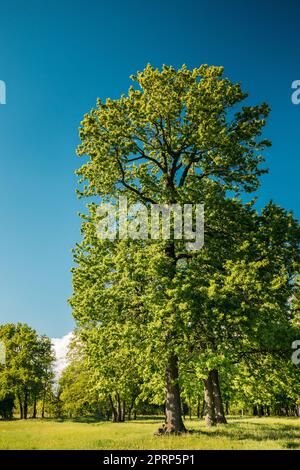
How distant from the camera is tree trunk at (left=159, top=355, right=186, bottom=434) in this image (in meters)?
21.2

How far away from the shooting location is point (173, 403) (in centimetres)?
2186

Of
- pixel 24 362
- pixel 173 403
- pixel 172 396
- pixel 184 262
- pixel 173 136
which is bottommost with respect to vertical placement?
pixel 24 362

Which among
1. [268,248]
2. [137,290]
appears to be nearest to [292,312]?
[268,248]

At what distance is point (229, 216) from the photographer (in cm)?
2222

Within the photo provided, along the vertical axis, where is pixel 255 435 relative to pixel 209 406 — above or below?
above

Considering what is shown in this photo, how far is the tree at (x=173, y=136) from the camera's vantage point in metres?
22.8

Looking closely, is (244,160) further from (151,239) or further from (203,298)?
(203,298)

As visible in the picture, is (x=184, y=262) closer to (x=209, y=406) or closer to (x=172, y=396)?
(x=172, y=396)

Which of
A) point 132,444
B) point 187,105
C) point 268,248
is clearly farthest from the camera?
point 187,105

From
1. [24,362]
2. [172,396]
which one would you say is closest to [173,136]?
[172,396]

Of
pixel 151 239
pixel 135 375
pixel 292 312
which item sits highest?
pixel 151 239

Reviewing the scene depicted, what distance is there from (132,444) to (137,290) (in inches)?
300
